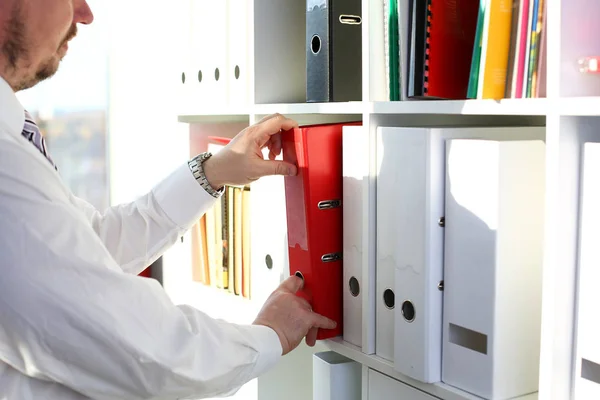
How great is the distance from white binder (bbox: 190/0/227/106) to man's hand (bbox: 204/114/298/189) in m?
0.34

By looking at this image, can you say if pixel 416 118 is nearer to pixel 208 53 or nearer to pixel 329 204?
pixel 329 204

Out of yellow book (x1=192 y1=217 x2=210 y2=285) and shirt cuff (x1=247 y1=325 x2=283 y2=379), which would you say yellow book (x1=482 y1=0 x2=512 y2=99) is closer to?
shirt cuff (x1=247 y1=325 x2=283 y2=379)

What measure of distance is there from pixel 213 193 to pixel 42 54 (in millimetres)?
456

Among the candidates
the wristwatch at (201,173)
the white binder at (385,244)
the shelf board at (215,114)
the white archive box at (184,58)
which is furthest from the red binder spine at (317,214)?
the white archive box at (184,58)

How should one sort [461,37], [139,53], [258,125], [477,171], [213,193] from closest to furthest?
1. [477,171]
2. [461,37]
3. [258,125]
4. [213,193]
5. [139,53]

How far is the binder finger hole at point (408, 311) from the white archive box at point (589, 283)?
280 mm

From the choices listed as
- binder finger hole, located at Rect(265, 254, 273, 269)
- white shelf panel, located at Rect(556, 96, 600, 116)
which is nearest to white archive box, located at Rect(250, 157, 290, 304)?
binder finger hole, located at Rect(265, 254, 273, 269)

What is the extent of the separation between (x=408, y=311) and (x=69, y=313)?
538 mm

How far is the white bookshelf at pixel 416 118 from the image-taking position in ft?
3.17

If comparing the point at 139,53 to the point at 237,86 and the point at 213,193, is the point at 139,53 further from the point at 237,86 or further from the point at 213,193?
the point at 213,193

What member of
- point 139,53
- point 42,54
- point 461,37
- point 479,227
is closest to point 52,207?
point 42,54

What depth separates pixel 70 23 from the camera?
130cm

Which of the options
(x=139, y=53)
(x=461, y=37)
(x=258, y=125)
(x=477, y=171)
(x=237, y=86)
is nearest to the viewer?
(x=477, y=171)

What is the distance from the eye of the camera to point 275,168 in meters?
1.37
